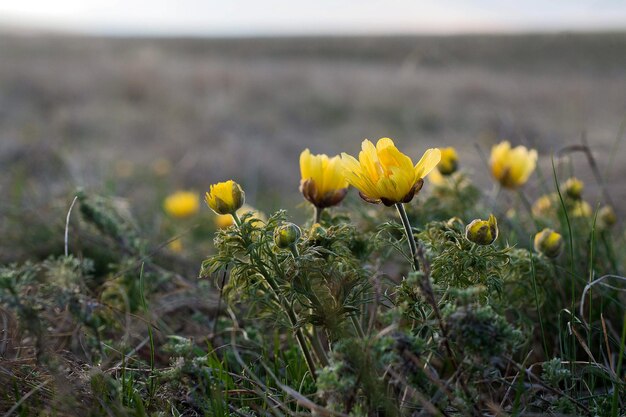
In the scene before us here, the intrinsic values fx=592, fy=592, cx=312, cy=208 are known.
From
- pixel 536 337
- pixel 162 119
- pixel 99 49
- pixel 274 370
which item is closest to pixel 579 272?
pixel 536 337

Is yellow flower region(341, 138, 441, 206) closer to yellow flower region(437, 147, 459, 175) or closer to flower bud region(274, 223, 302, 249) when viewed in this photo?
flower bud region(274, 223, 302, 249)

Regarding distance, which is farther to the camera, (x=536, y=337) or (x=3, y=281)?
(x=536, y=337)

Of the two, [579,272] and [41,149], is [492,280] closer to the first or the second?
[579,272]

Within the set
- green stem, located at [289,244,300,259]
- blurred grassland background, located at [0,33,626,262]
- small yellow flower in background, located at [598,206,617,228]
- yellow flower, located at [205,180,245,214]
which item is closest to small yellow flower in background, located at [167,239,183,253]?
blurred grassland background, located at [0,33,626,262]

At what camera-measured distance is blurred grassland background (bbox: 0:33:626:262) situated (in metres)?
3.82

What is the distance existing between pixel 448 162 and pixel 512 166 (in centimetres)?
20

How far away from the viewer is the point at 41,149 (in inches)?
195

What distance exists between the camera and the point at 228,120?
8.45m

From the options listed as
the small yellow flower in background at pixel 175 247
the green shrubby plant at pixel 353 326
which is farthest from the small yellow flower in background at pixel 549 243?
the small yellow flower in background at pixel 175 247

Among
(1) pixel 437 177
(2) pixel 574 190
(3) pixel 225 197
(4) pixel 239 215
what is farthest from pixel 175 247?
(2) pixel 574 190

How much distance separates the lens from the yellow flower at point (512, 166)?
183 centimetres

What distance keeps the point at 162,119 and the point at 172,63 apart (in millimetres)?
4528

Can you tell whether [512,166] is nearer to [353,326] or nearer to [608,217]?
[608,217]

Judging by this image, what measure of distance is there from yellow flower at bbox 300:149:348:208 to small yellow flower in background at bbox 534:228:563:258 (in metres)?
0.47
